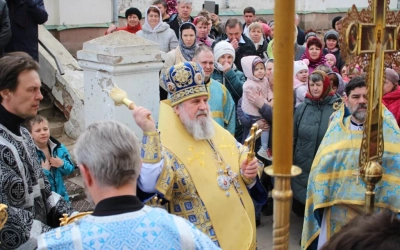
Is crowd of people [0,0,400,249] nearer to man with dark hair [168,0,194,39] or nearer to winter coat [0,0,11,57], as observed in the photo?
winter coat [0,0,11,57]

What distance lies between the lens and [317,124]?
5465 mm

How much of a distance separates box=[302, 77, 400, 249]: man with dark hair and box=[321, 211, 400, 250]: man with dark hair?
7.19 ft

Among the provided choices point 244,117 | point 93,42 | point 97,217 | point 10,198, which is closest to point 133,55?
point 93,42

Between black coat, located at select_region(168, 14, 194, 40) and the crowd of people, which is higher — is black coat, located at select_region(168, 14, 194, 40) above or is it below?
above

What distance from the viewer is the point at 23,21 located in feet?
23.6

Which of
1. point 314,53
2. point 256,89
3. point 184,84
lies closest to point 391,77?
point 256,89

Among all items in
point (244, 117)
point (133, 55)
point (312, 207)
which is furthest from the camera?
point (244, 117)

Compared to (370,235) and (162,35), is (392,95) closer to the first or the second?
(162,35)

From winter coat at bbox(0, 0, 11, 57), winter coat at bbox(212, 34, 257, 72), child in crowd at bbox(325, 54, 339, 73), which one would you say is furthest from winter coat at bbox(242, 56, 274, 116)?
winter coat at bbox(0, 0, 11, 57)

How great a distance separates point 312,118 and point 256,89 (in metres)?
0.87

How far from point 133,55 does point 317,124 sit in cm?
177

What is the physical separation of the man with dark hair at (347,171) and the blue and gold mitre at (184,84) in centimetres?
94

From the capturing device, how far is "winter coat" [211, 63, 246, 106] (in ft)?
21.0

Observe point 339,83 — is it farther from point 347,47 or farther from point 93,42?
point 347,47
